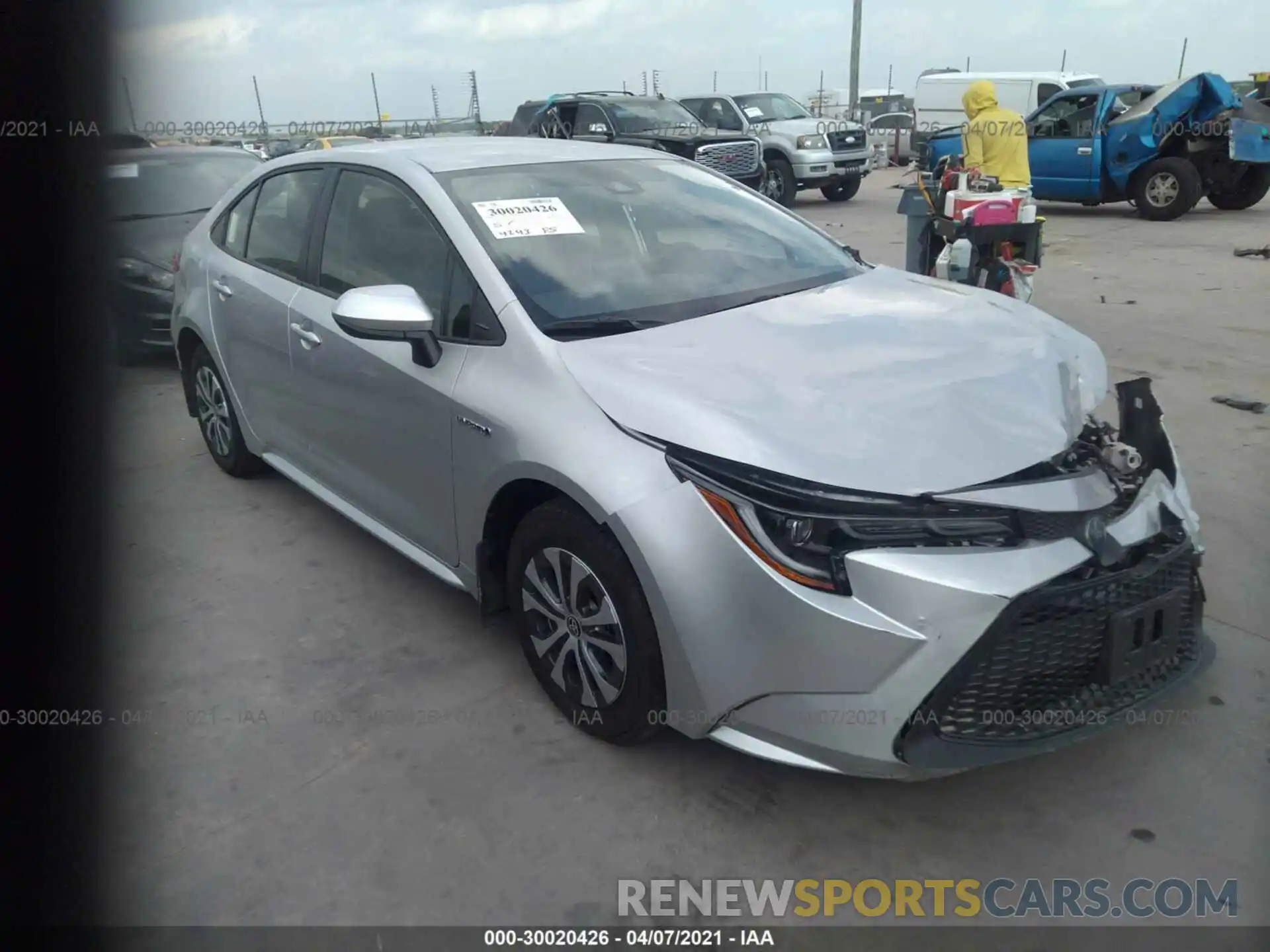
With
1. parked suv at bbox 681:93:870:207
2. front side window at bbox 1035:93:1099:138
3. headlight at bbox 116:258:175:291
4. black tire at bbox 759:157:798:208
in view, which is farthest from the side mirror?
black tire at bbox 759:157:798:208

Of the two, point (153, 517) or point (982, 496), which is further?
point (153, 517)

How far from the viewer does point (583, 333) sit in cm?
280

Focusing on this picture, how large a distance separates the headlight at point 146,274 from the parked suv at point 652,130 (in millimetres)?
8224

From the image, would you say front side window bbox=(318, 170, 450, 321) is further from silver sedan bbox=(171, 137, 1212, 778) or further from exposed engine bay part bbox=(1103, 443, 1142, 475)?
exposed engine bay part bbox=(1103, 443, 1142, 475)

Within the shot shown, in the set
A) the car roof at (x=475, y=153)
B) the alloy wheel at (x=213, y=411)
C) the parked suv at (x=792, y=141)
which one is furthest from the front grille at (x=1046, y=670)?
the parked suv at (x=792, y=141)

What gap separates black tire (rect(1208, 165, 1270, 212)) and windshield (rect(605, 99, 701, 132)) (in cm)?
762

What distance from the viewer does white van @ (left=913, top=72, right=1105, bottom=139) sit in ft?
59.5

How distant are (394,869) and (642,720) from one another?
0.72 metres

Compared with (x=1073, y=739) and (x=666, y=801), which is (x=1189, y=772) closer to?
(x=1073, y=739)

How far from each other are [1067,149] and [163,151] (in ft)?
37.5

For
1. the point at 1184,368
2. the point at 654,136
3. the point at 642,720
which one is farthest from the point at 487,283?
the point at 654,136

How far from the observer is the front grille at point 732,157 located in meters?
13.9

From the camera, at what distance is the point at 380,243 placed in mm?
3408

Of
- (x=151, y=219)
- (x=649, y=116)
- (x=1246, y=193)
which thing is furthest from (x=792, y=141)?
(x=151, y=219)
